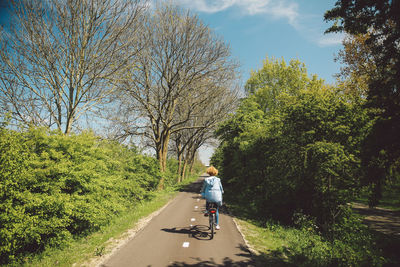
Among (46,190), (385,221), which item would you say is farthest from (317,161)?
(385,221)

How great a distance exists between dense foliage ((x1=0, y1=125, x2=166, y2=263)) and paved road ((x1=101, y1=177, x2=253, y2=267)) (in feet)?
5.66

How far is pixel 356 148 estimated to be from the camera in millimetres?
7996

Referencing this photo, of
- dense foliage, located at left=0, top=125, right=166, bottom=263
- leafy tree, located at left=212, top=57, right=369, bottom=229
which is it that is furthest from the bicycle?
leafy tree, located at left=212, top=57, right=369, bottom=229

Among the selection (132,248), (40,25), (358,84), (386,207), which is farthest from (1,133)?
(386,207)

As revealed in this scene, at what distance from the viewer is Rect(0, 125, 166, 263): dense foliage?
169 inches

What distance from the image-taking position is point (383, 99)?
415 cm

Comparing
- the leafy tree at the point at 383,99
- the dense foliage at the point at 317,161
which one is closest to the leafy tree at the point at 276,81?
→ the dense foliage at the point at 317,161

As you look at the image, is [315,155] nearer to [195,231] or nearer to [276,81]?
[195,231]

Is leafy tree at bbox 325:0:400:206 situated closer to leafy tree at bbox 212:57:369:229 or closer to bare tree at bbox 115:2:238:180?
leafy tree at bbox 212:57:369:229

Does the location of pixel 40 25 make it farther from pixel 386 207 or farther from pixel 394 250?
pixel 386 207

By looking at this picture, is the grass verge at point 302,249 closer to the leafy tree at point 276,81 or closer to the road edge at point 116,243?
the road edge at point 116,243

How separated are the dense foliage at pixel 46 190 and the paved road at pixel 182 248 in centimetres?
172

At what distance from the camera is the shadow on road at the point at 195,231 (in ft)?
20.5

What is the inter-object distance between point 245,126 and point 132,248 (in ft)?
40.2
